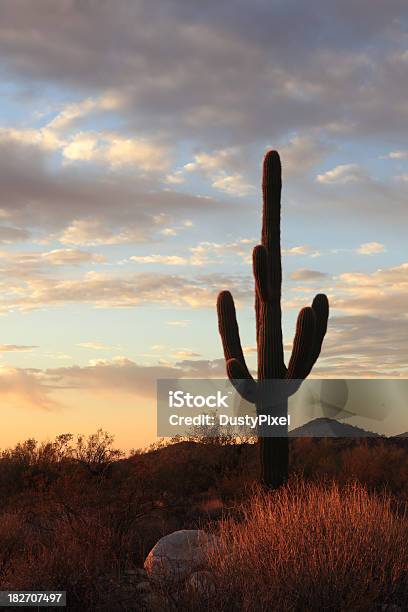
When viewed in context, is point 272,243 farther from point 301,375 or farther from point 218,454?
point 218,454

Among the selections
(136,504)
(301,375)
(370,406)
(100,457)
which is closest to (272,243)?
(301,375)

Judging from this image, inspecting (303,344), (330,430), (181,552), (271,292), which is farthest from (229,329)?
(330,430)

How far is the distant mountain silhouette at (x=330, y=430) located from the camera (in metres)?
42.5

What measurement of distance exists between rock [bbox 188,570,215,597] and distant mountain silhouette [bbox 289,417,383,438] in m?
32.3

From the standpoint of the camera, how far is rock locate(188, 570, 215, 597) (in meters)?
9.22

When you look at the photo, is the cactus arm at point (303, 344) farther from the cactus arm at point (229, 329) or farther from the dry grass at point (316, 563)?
the dry grass at point (316, 563)

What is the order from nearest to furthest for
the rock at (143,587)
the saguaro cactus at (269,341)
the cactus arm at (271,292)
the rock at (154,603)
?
the rock at (154,603), the rock at (143,587), the saguaro cactus at (269,341), the cactus arm at (271,292)

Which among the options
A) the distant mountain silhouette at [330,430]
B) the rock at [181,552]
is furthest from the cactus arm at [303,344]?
the distant mountain silhouette at [330,430]

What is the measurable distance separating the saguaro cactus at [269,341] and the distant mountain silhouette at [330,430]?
22132 millimetres

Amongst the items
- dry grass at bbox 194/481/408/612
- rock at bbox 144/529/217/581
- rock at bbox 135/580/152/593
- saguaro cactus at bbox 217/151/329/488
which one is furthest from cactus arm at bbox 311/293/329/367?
rock at bbox 135/580/152/593

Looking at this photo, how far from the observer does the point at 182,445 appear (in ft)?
96.2

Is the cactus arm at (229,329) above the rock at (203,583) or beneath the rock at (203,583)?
above

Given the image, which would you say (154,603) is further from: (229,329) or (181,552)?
(229,329)

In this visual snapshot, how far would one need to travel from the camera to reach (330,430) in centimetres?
4300
